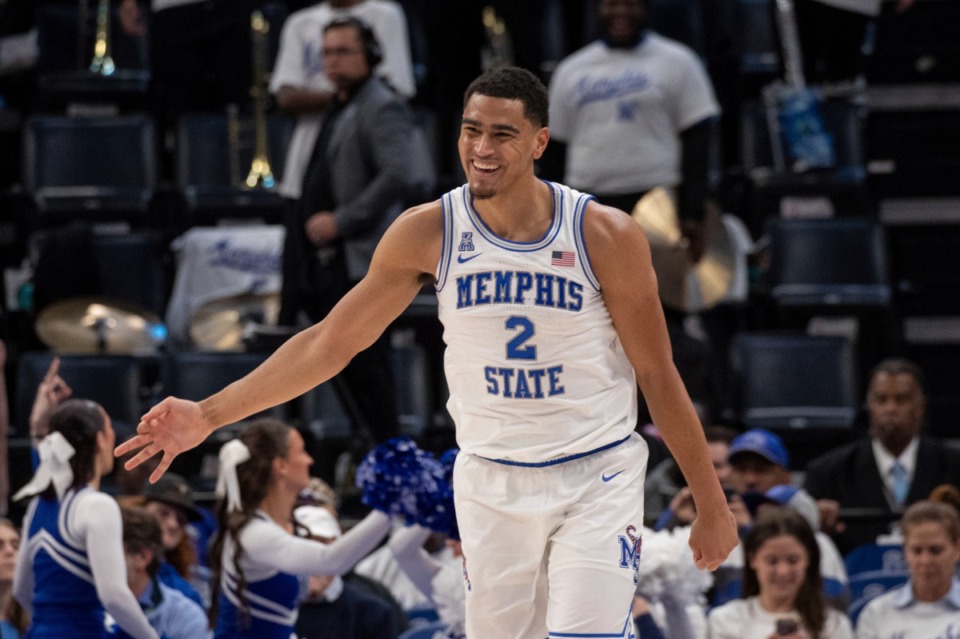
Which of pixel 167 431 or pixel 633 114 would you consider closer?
pixel 167 431

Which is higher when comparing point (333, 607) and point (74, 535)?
point (74, 535)

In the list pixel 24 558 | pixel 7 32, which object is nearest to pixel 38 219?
pixel 7 32

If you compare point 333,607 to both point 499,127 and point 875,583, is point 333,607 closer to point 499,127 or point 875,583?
point 875,583

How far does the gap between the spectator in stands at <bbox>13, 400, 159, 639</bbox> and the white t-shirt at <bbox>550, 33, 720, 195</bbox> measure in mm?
3778

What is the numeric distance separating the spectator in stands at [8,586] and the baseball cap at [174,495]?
49 centimetres

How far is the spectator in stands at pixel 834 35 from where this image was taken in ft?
32.0

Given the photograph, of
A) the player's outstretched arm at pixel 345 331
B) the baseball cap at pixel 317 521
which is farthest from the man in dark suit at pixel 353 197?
the player's outstretched arm at pixel 345 331

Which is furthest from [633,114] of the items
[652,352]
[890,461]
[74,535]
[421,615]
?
[652,352]

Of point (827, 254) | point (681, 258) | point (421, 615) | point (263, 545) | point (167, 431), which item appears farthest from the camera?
point (827, 254)

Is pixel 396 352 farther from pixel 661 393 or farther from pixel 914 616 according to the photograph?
pixel 661 393

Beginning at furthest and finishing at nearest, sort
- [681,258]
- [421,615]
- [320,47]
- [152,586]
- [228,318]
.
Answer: [228,318], [320,47], [681,258], [421,615], [152,586]

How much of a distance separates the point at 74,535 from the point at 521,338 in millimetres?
2061

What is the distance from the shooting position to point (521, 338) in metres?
3.86

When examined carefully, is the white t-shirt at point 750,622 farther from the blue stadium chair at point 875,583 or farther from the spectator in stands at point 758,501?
the blue stadium chair at point 875,583
